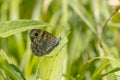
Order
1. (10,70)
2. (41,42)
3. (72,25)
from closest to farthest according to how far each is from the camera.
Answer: (10,70) → (41,42) → (72,25)

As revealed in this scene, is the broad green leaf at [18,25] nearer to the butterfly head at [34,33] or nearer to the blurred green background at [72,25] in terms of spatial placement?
the butterfly head at [34,33]

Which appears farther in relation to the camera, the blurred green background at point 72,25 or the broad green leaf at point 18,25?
the blurred green background at point 72,25

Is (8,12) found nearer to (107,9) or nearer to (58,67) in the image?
(107,9)

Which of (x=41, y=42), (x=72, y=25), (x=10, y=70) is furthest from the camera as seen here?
(x=72, y=25)

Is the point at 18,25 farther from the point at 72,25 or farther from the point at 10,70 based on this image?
the point at 72,25

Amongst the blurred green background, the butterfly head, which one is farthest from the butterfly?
the blurred green background

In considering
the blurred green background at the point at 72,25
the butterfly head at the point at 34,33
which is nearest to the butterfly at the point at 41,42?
the butterfly head at the point at 34,33

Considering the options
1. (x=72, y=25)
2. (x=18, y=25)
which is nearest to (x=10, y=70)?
(x=18, y=25)

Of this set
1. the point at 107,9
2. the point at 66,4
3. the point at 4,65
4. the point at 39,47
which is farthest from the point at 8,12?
the point at 4,65

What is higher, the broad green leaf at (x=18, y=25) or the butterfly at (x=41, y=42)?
the broad green leaf at (x=18, y=25)

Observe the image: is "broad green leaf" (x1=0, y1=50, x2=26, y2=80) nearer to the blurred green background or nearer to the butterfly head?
the butterfly head
